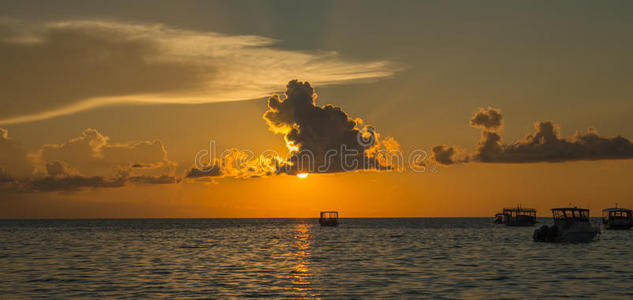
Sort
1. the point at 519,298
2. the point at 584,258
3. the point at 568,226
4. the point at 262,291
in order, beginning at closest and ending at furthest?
the point at 519,298 < the point at 262,291 < the point at 584,258 < the point at 568,226

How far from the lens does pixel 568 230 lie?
95.6 m

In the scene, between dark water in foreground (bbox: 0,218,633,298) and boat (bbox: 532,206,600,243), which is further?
boat (bbox: 532,206,600,243)

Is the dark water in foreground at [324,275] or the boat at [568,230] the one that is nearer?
the dark water in foreground at [324,275]

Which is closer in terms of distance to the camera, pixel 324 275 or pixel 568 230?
pixel 324 275

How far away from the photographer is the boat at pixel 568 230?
95.8m

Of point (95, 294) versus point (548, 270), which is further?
point (548, 270)

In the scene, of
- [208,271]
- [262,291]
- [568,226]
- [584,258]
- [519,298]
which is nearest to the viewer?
[519,298]

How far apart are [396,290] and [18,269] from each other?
37.9 m

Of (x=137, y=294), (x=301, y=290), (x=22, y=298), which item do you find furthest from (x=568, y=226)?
(x=22, y=298)

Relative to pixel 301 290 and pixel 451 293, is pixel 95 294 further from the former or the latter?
pixel 451 293

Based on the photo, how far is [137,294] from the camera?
42281mm

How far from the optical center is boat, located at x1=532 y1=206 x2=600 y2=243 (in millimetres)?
95812

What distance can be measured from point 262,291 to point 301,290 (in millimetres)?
2822

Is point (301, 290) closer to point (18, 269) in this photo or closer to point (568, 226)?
point (18, 269)
